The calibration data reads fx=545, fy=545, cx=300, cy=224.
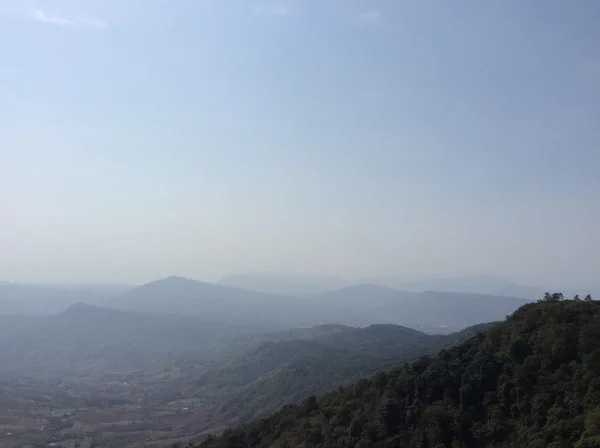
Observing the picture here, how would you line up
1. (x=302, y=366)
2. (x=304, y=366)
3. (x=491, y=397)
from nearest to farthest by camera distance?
(x=491, y=397)
(x=304, y=366)
(x=302, y=366)

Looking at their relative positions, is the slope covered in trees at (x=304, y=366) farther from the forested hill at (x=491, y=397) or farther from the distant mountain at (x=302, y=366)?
the forested hill at (x=491, y=397)

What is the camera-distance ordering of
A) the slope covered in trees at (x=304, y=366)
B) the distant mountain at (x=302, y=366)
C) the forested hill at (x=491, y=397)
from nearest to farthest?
the forested hill at (x=491, y=397)
the slope covered in trees at (x=304, y=366)
the distant mountain at (x=302, y=366)

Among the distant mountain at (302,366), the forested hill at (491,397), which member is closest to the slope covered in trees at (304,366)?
the distant mountain at (302,366)

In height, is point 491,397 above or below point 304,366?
above

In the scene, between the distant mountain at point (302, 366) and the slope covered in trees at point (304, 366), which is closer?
the slope covered in trees at point (304, 366)

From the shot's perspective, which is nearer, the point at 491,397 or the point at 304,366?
the point at 491,397

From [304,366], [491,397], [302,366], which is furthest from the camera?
[302,366]

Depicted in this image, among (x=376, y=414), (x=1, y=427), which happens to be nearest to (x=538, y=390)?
(x=376, y=414)

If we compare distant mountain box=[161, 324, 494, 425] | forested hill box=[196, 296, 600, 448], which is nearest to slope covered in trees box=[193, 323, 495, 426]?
distant mountain box=[161, 324, 494, 425]

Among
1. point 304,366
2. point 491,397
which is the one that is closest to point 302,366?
point 304,366

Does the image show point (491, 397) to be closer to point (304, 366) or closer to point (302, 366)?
point (304, 366)
